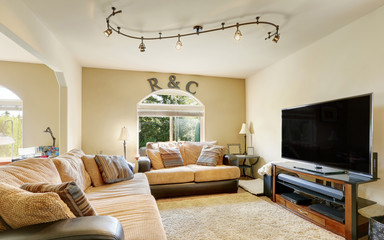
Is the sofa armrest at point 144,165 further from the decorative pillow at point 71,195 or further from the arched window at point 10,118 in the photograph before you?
the arched window at point 10,118

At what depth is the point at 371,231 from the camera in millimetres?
1766

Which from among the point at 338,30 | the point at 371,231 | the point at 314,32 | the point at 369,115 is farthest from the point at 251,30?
the point at 371,231

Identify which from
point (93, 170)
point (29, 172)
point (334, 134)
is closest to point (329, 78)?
point (334, 134)

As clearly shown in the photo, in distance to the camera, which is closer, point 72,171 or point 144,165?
point 72,171

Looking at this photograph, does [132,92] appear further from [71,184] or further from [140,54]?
[71,184]

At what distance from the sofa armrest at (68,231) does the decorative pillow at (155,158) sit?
8.62 feet

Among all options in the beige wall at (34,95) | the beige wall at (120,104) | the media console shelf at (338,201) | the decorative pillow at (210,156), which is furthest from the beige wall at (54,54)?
the media console shelf at (338,201)

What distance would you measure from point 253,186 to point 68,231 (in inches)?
136

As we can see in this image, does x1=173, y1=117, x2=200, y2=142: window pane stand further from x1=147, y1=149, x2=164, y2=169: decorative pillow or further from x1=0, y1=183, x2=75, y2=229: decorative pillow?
x1=0, y1=183, x2=75, y2=229: decorative pillow

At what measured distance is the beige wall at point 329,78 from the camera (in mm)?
2195

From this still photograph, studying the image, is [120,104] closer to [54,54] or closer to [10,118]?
[54,54]

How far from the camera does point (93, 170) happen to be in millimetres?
2525

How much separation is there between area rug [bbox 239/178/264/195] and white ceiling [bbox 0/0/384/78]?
2.34 metres

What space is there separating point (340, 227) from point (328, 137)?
958 millimetres
